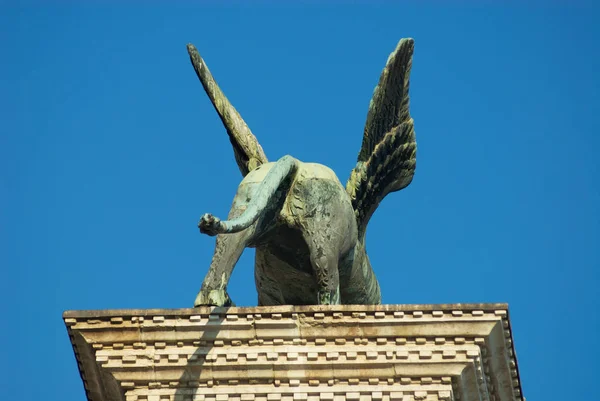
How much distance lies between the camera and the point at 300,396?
2520 centimetres

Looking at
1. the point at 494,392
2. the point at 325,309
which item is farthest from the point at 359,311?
the point at 494,392

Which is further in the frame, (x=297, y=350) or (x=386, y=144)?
(x=386, y=144)

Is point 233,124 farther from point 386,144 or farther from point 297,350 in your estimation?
point 297,350

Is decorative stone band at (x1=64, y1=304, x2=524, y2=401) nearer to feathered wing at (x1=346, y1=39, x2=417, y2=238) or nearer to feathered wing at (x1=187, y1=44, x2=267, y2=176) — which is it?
feathered wing at (x1=346, y1=39, x2=417, y2=238)

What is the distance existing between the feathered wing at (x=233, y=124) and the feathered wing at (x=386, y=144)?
1.19 meters

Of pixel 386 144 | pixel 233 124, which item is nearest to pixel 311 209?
pixel 386 144

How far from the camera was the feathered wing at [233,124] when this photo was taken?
93.2ft

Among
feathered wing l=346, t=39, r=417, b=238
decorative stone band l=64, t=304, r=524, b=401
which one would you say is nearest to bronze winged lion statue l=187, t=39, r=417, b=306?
feathered wing l=346, t=39, r=417, b=238

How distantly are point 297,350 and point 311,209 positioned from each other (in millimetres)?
1874

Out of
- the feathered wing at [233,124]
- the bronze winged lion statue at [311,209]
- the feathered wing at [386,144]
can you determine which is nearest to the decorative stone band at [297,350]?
the bronze winged lion statue at [311,209]

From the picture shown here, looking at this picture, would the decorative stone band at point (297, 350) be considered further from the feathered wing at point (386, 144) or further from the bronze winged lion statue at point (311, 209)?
the feathered wing at point (386, 144)

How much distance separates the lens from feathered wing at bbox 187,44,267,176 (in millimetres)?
28406

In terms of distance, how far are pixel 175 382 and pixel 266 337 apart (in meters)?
1.07

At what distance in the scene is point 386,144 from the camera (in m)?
28.4
